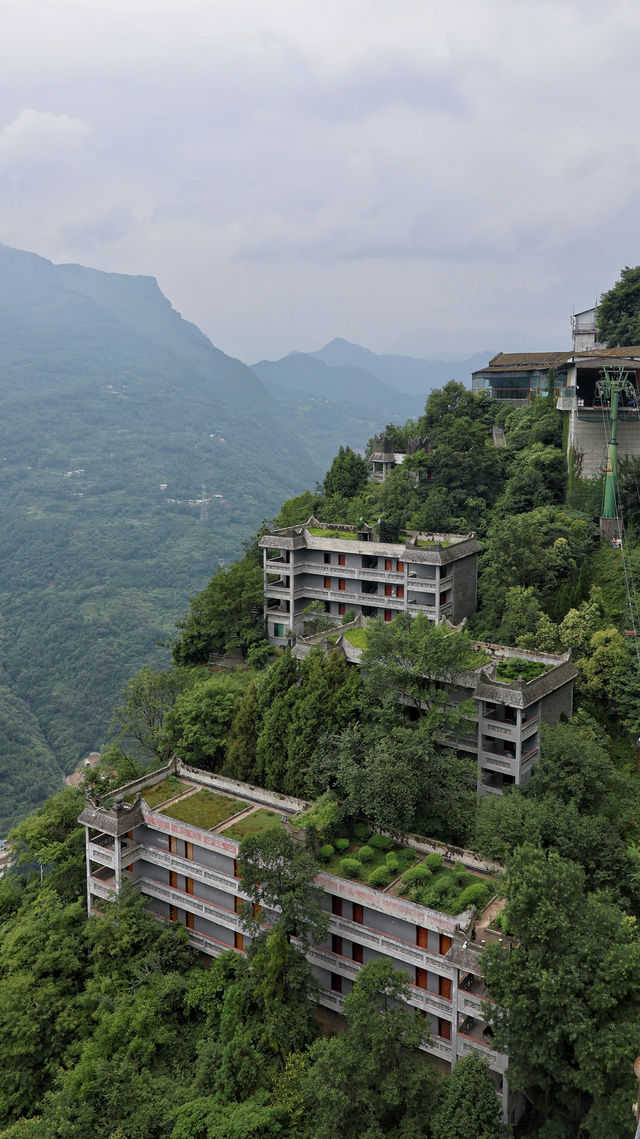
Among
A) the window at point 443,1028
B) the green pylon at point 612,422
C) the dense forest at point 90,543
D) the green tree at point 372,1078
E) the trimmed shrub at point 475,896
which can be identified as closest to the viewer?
the green tree at point 372,1078

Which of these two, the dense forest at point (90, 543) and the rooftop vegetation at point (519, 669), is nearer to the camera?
the rooftop vegetation at point (519, 669)

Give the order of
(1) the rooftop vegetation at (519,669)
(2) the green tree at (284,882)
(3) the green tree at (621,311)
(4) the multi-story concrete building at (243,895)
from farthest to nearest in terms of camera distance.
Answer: (3) the green tree at (621,311) < (1) the rooftop vegetation at (519,669) < (2) the green tree at (284,882) < (4) the multi-story concrete building at (243,895)

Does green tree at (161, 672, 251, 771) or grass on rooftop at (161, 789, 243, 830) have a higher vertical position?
green tree at (161, 672, 251, 771)

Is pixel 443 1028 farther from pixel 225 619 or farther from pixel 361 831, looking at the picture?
pixel 225 619

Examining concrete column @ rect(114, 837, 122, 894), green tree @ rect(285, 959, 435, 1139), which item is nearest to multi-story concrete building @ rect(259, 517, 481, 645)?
concrete column @ rect(114, 837, 122, 894)

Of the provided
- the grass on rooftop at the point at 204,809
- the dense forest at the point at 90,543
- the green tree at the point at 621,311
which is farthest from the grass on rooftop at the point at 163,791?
the green tree at the point at 621,311

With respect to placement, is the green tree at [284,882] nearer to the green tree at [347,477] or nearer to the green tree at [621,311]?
the green tree at [347,477]

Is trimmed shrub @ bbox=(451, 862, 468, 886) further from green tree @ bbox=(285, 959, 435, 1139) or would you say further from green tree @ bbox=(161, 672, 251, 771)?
green tree @ bbox=(161, 672, 251, 771)

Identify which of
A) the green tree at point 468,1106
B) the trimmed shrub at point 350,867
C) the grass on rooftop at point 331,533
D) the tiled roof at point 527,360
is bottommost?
the green tree at point 468,1106
